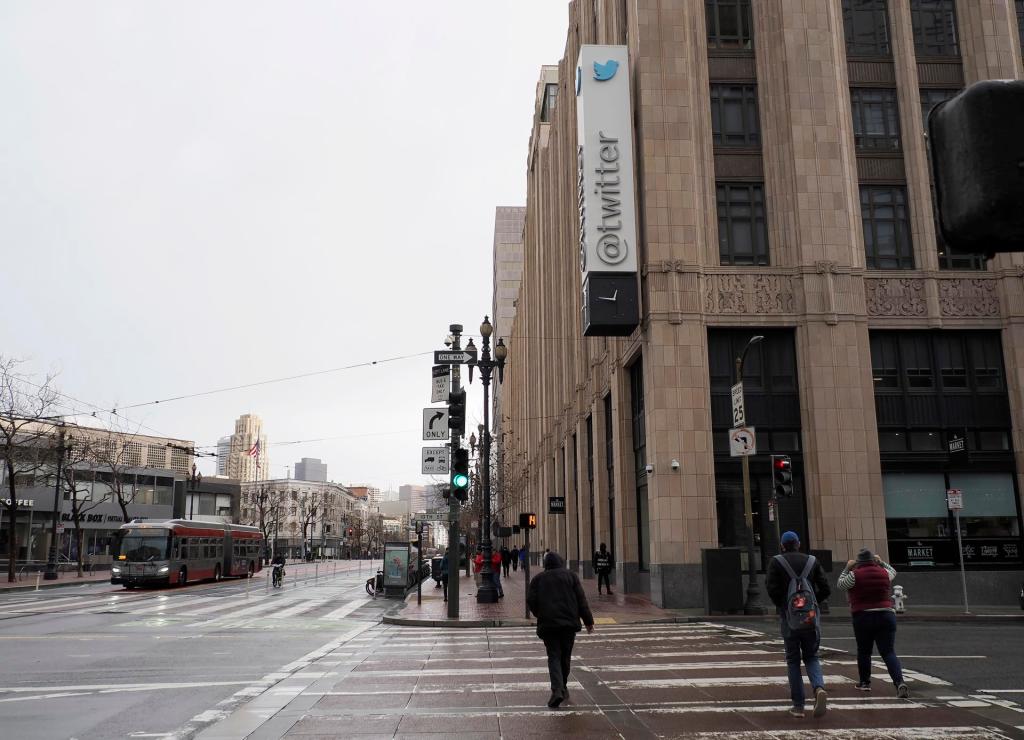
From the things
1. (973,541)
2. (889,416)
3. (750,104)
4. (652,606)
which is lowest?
(652,606)

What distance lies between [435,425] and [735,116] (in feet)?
49.2

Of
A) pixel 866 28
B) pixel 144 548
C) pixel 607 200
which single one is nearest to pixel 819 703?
pixel 607 200

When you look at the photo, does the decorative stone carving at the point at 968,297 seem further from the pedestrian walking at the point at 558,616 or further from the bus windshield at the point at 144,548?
the bus windshield at the point at 144,548

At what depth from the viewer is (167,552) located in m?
40.3

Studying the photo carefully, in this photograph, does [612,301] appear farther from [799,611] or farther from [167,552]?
[167,552]

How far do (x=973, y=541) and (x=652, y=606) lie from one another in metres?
10.4

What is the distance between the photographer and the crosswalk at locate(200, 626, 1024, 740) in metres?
8.62

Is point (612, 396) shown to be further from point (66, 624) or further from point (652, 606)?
point (66, 624)

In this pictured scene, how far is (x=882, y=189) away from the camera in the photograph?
28625 millimetres

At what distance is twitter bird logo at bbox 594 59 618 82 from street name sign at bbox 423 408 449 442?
505 inches

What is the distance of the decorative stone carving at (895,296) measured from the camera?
2736 cm

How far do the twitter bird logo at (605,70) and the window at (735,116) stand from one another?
3512mm

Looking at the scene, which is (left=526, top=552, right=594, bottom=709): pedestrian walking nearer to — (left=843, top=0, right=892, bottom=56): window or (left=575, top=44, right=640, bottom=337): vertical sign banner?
(left=575, top=44, right=640, bottom=337): vertical sign banner

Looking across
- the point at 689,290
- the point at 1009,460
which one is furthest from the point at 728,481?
the point at 1009,460
